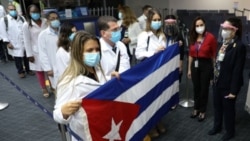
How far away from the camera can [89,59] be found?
186 cm

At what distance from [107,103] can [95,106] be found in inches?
5.8

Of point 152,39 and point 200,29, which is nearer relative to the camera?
point 152,39

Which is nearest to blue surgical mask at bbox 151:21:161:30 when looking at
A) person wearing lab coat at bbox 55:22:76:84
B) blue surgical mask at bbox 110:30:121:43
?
blue surgical mask at bbox 110:30:121:43

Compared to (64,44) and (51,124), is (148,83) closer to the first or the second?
(64,44)

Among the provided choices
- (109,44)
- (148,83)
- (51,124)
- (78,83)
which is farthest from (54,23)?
(78,83)

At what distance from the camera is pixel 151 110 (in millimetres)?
2965

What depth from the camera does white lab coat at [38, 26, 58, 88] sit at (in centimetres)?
403

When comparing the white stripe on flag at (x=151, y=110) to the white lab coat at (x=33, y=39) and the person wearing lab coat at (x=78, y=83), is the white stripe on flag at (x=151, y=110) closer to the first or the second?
the person wearing lab coat at (x=78, y=83)

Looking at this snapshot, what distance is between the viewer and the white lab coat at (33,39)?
4844 millimetres

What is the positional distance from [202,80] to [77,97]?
7.81 ft

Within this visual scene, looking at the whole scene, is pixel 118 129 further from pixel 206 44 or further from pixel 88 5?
pixel 88 5

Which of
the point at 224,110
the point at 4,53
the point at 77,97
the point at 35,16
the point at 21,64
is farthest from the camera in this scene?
the point at 4,53

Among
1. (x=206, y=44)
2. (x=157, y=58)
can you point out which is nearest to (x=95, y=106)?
(x=157, y=58)

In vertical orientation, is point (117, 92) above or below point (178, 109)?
above
